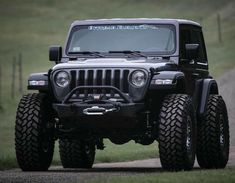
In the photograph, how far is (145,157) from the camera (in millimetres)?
24859

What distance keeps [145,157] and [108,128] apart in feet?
25.8

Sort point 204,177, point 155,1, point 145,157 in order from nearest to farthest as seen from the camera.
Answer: point 204,177 < point 145,157 < point 155,1

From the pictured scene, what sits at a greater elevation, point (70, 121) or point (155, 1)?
point (70, 121)

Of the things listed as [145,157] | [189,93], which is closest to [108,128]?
[189,93]

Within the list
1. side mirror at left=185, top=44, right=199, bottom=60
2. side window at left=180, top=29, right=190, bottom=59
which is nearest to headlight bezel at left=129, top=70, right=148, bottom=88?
side mirror at left=185, top=44, right=199, bottom=60

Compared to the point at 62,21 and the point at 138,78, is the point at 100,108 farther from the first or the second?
the point at 62,21

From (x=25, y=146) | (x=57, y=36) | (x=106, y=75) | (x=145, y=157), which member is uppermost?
(x=106, y=75)

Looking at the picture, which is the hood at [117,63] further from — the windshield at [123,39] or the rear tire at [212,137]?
the rear tire at [212,137]

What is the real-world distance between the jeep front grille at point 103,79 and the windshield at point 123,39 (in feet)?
5.28

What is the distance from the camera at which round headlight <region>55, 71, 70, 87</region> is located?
17.1 meters

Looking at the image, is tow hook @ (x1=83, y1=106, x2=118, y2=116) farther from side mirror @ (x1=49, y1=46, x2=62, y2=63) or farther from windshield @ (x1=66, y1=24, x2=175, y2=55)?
windshield @ (x1=66, y1=24, x2=175, y2=55)

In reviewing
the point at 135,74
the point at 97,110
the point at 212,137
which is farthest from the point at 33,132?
the point at 212,137

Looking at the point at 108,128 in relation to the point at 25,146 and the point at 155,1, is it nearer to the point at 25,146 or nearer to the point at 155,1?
the point at 25,146

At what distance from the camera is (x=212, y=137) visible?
60.9ft
